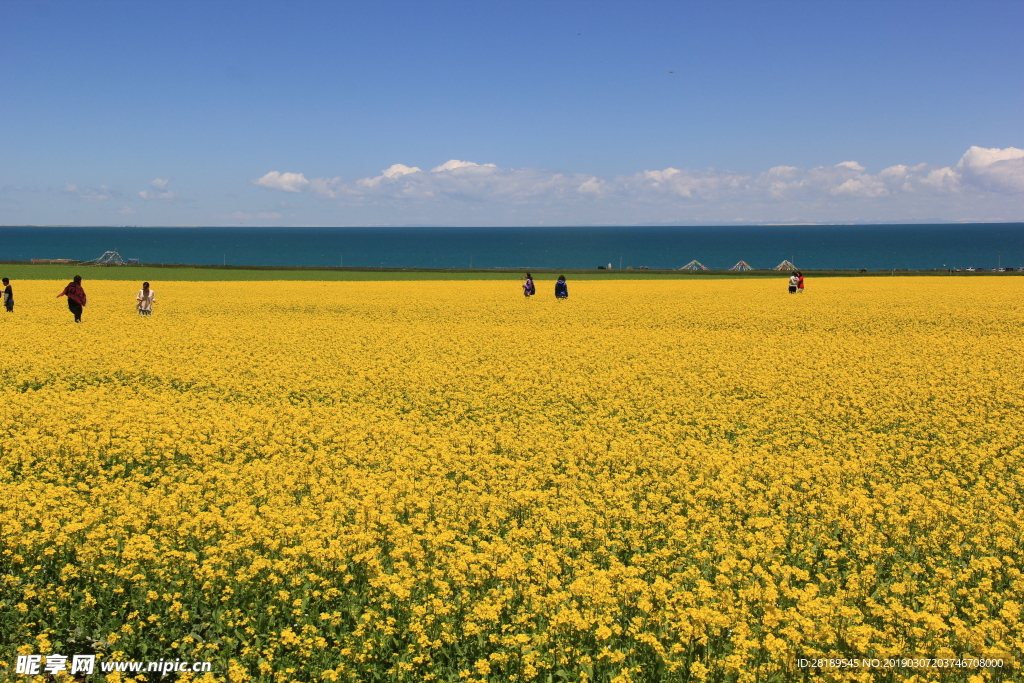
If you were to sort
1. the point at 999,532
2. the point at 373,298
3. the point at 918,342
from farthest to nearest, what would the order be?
the point at 373,298, the point at 918,342, the point at 999,532

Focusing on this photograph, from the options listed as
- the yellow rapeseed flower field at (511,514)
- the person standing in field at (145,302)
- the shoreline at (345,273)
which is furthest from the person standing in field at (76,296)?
the shoreline at (345,273)

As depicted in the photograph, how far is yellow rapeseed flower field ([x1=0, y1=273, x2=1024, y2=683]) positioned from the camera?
6.55m

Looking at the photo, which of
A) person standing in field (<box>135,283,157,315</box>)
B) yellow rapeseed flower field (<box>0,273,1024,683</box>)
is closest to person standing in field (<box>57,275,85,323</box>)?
person standing in field (<box>135,283,157,315</box>)

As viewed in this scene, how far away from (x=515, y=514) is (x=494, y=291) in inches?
1473

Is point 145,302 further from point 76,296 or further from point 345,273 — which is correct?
point 345,273

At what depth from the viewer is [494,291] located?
4656 cm

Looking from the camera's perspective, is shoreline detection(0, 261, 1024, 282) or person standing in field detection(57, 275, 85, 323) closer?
person standing in field detection(57, 275, 85, 323)

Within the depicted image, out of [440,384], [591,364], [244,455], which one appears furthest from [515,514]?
[591,364]

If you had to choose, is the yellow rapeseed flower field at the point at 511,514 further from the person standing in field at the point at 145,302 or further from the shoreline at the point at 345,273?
the shoreline at the point at 345,273

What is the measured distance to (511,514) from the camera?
9.51 meters

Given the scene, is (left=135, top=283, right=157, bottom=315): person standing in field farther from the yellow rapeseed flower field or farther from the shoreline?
the shoreline

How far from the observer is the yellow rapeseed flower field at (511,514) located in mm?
6551

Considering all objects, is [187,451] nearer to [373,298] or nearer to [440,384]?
[440,384]

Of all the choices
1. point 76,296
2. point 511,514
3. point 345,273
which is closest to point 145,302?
point 76,296
